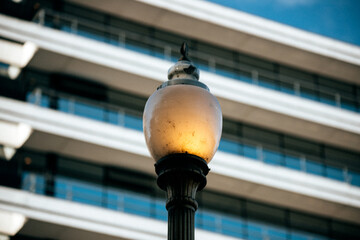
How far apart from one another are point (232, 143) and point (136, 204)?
4828 millimetres

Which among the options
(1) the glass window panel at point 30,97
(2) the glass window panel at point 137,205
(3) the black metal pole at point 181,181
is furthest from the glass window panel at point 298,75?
(3) the black metal pole at point 181,181

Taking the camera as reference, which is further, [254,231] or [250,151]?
[250,151]

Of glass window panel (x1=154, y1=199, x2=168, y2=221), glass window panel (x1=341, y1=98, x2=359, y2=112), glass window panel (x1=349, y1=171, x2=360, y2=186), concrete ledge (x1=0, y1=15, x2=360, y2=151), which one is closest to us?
glass window panel (x1=154, y1=199, x2=168, y2=221)

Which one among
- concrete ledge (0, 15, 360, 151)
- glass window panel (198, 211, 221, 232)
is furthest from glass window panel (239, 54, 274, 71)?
glass window panel (198, 211, 221, 232)

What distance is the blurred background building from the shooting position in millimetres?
24156

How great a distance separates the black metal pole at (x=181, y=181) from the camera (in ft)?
15.7

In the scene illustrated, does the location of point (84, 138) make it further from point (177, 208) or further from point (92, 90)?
point (177, 208)

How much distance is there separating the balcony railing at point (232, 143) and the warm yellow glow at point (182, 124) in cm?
2044

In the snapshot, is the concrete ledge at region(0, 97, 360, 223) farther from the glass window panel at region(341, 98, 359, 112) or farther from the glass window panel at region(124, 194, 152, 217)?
the glass window panel at region(341, 98, 359, 112)

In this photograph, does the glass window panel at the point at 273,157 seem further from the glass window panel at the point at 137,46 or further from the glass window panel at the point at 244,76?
the glass window panel at the point at 137,46

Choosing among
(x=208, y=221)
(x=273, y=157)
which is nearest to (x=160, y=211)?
(x=208, y=221)

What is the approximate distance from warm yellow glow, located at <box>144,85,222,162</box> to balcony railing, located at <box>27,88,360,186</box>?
2044 cm

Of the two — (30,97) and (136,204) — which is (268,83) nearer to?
(136,204)

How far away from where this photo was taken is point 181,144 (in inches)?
190
